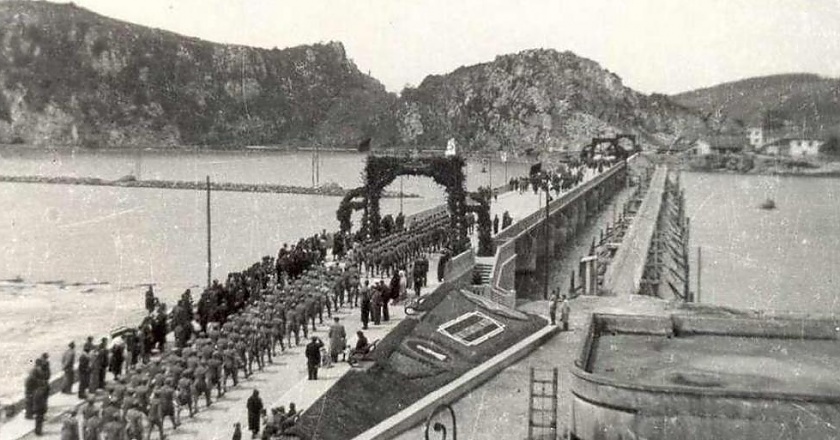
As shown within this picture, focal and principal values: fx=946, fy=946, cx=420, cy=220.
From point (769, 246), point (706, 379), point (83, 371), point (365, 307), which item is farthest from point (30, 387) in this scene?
point (769, 246)

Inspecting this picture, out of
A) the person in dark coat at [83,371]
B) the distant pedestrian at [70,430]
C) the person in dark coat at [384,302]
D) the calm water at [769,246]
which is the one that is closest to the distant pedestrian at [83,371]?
the person in dark coat at [83,371]

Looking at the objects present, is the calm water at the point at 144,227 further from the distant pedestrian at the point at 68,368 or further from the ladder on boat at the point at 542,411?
the ladder on boat at the point at 542,411

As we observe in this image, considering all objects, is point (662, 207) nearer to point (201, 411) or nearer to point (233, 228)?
point (233, 228)

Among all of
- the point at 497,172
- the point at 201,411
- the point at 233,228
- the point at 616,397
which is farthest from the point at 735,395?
the point at 497,172

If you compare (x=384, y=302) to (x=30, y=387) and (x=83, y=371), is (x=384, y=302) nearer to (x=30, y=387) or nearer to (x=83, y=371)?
(x=83, y=371)

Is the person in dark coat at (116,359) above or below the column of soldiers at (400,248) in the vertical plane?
below

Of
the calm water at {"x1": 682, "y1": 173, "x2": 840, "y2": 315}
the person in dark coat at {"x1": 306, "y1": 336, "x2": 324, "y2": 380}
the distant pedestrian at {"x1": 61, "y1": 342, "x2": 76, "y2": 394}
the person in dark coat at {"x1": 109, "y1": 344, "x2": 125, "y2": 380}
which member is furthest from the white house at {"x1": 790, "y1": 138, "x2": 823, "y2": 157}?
the distant pedestrian at {"x1": 61, "y1": 342, "x2": 76, "y2": 394}
